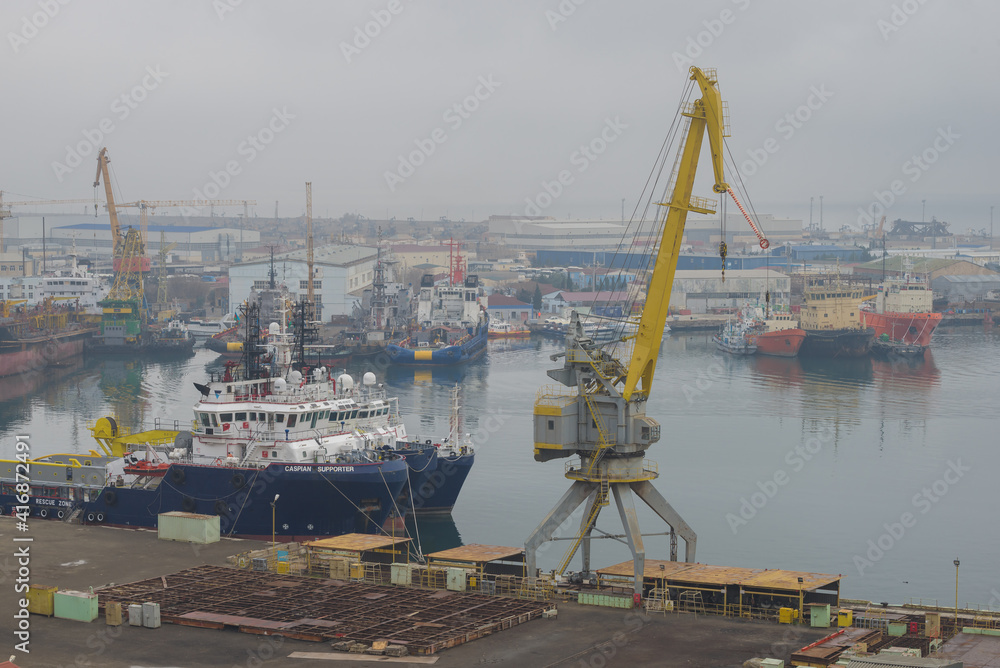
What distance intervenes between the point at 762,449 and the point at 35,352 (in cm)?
7302

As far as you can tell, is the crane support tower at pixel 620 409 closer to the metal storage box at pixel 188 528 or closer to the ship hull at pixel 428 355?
the metal storage box at pixel 188 528

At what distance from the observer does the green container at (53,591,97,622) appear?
96.2ft

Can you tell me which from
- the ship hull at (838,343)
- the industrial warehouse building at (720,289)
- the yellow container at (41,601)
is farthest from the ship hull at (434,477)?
the industrial warehouse building at (720,289)

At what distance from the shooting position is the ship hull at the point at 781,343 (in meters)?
125

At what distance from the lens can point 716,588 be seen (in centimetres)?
2956

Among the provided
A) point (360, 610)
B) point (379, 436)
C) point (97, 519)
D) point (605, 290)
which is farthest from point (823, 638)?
point (605, 290)

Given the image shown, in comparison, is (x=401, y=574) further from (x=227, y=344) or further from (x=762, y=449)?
(x=227, y=344)

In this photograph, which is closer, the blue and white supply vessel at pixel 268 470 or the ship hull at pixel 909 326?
the blue and white supply vessel at pixel 268 470

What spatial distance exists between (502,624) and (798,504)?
28.9 m

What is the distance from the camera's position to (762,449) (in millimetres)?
68000

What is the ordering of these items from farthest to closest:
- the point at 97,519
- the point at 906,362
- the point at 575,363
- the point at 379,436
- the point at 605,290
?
the point at 605,290
the point at 906,362
the point at 379,436
the point at 97,519
the point at 575,363

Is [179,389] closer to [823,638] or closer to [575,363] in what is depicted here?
[575,363]

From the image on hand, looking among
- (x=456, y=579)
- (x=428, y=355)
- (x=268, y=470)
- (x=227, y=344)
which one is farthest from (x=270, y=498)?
(x=227, y=344)

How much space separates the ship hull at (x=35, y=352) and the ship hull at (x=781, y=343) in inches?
2709
